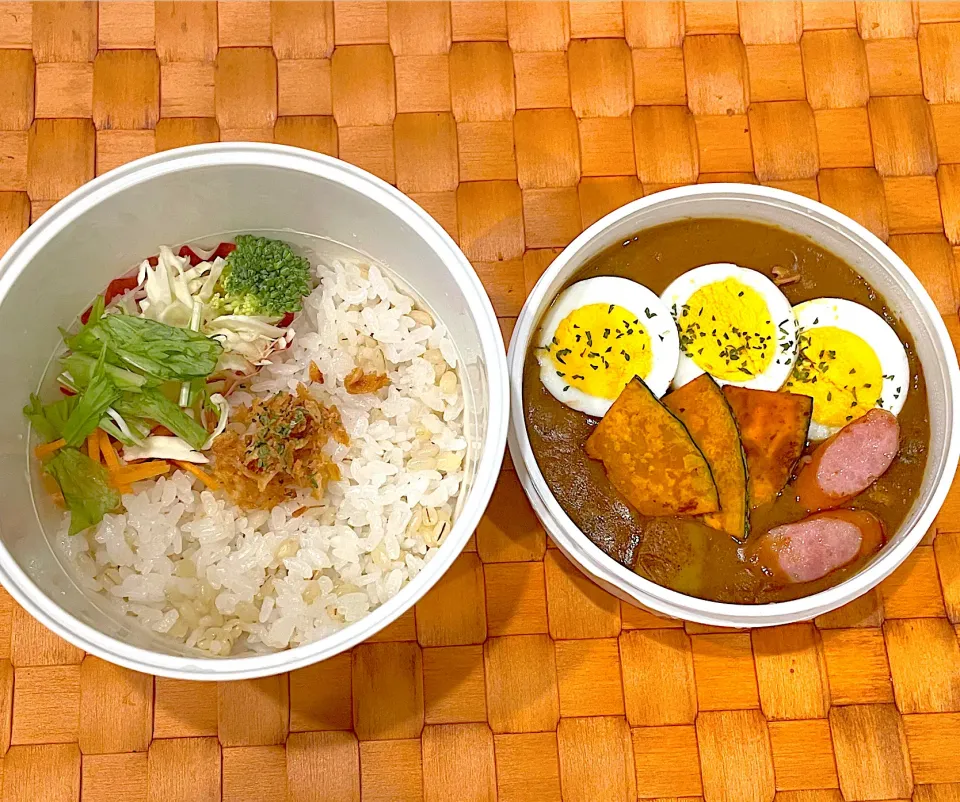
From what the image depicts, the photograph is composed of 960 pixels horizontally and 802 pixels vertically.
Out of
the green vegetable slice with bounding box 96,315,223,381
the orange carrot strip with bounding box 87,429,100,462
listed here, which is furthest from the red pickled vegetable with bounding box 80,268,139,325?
the orange carrot strip with bounding box 87,429,100,462

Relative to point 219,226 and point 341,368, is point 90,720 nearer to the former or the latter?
point 341,368

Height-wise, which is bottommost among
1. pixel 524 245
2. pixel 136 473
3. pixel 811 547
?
pixel 811 547

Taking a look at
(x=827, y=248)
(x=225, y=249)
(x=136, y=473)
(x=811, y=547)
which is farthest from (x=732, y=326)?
(x=136, y=473)

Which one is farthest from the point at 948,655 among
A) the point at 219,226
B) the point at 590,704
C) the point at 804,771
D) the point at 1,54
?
the point at 1,54

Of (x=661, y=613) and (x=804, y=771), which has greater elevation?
(x=661, y=613)

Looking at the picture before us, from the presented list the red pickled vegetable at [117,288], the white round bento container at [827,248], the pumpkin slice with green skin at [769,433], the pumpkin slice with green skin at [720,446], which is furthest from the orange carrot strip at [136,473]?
the pumpkin slice with green skin at [769,433]

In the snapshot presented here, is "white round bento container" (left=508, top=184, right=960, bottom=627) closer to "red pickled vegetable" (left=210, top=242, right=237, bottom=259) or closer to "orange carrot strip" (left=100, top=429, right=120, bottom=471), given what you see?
"red pickled vegetable" (left=210, top=242, right=237, bottom=259)

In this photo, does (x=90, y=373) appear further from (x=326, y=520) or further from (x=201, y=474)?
(x=326, y=520)
